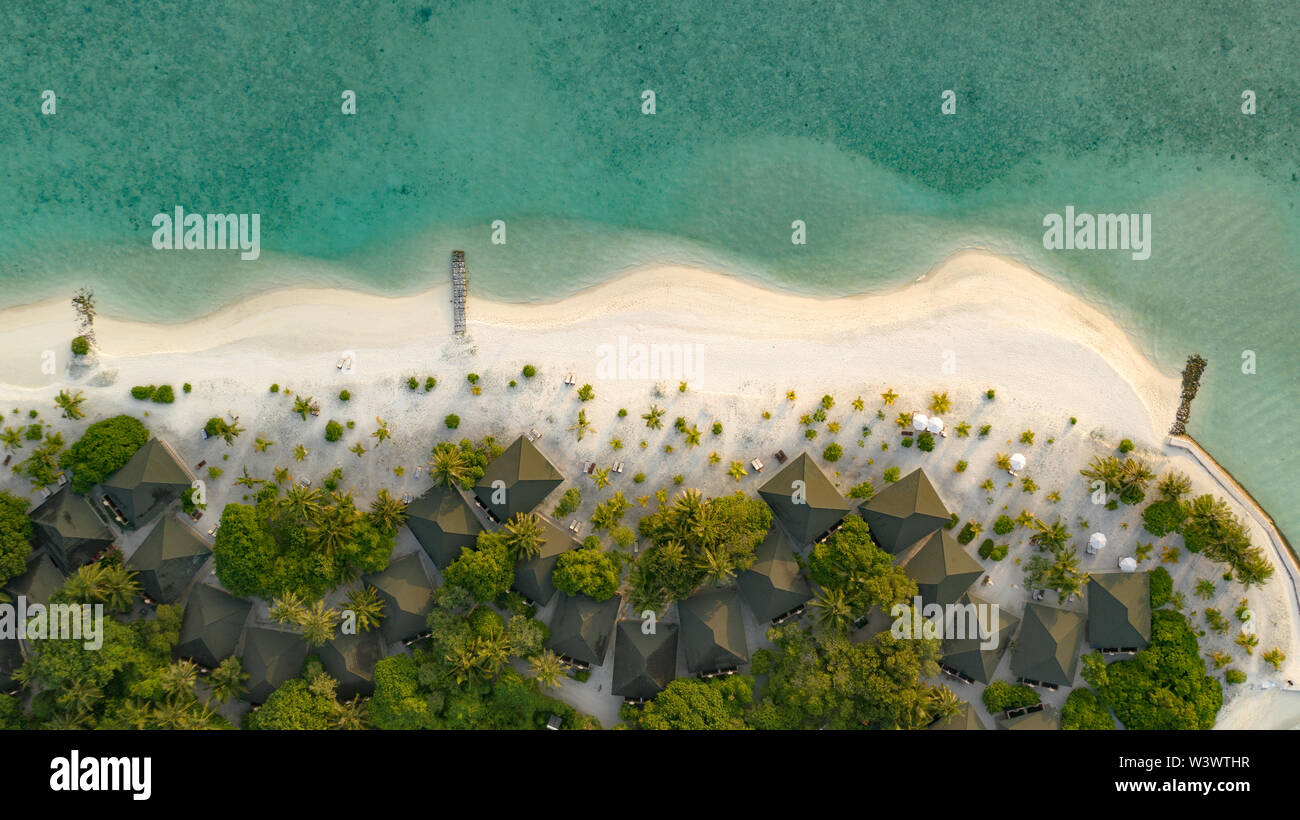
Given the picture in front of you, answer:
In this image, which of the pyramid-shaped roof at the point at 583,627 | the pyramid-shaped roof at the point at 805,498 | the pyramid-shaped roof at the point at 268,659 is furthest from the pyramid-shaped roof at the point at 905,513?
the pyramid-shaped roof at the point at 268,659

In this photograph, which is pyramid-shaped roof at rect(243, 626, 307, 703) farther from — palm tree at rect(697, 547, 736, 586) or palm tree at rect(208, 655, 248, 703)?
palm tree at rect(697, 547, 736, 586)

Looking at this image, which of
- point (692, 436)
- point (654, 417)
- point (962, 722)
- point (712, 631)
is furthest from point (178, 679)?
point (962, 722)

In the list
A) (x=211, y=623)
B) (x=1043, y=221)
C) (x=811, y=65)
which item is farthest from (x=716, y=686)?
(x=811, y=65)

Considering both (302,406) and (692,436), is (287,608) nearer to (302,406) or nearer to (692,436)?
(302,406)

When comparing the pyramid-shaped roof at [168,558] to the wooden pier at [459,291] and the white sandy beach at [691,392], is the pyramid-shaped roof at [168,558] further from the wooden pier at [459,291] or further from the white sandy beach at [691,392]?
the wooden pier at [459,291]

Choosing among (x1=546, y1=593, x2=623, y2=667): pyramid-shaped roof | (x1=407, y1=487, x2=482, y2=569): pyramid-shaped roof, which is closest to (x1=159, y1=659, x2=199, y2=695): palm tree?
(x1=407, y1=487, x2=482, y2=569): pyramid-shaped roof

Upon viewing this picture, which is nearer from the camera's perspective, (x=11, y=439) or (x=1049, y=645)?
(x=1049, y=645)

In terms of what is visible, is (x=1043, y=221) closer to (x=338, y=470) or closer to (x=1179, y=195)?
(x=1179, y=195)
